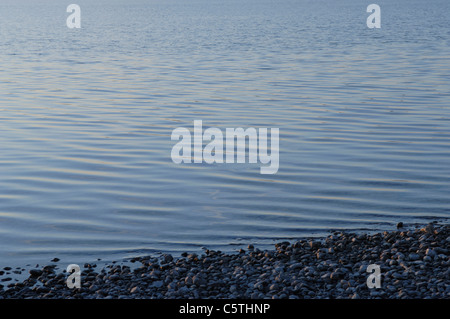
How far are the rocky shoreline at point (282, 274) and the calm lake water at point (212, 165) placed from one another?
0.86m

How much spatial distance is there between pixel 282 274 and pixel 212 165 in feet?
24.7

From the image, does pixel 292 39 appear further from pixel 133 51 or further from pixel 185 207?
pixel 185 207

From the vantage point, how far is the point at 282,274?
10.2 m

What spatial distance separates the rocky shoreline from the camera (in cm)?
972

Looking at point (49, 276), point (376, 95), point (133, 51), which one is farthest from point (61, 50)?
point (49, 276)

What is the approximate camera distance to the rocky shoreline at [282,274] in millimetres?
9719

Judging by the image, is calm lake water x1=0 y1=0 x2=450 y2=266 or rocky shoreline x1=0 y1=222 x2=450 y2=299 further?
calm lake water x1=0 y1=0 x2=450 y2=266

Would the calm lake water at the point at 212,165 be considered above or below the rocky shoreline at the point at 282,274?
above

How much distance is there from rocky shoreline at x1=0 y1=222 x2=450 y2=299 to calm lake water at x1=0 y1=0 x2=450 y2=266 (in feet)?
2.84

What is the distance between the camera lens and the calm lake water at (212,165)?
13.2 meters

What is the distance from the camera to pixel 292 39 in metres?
56.4

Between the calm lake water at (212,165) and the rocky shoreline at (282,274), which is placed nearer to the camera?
the rocky shoreline at (282,274)

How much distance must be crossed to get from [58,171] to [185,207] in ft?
13.4
